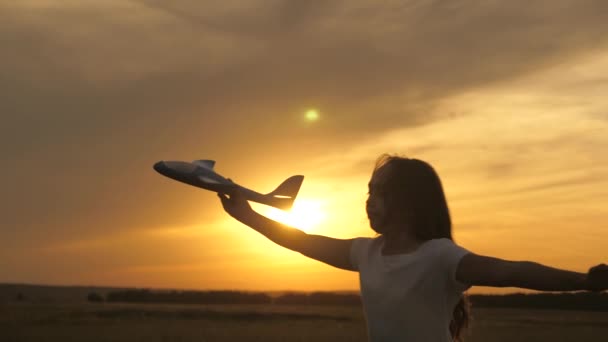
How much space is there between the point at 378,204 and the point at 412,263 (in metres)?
0.38

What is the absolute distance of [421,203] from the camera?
3986mm

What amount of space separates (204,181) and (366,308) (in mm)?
2212

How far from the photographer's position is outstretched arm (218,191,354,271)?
4.38m

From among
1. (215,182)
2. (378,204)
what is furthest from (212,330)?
(378,204)

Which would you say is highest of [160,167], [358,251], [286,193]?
[160,167]

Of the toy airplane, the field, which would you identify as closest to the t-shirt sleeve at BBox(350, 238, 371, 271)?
the toy airplane

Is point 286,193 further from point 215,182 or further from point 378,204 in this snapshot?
point 378,204

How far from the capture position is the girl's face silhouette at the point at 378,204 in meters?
4.04

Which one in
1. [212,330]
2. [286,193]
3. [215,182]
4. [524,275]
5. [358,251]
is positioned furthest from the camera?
[212,330]

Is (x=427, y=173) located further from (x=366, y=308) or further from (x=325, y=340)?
(x=325, y=340)

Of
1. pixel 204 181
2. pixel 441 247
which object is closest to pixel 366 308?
pixel 441 247

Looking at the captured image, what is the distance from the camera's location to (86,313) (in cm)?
4409

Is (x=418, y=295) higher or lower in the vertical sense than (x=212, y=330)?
lower

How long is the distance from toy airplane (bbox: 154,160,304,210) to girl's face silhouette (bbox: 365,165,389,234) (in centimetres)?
158
